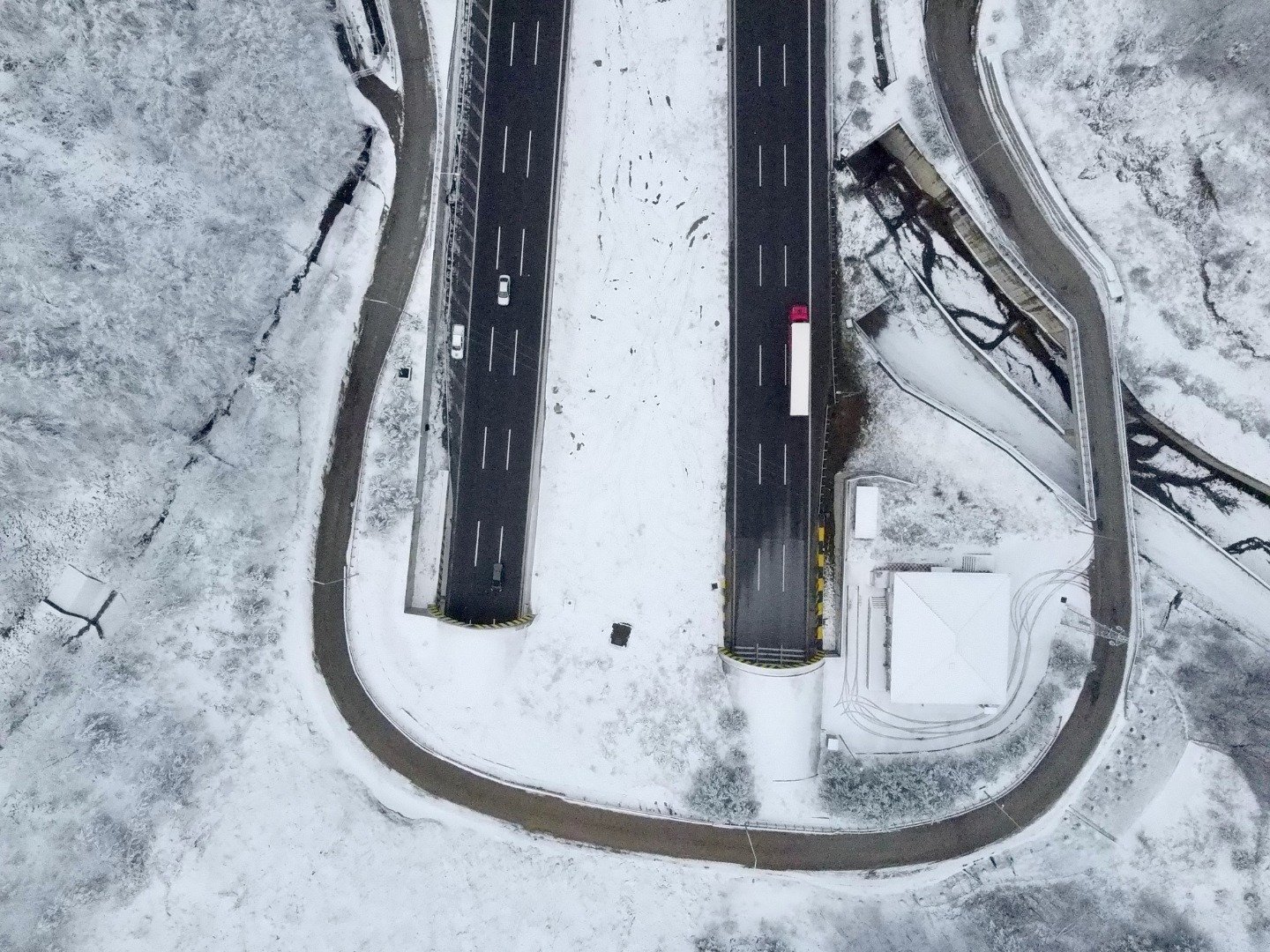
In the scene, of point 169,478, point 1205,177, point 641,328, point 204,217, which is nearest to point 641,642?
point 641,328

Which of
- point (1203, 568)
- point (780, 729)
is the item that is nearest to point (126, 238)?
point (780, 729)

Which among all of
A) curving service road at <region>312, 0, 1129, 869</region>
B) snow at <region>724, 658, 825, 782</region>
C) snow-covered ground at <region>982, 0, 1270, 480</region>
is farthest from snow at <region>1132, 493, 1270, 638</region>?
snow at <region>724, 658, 825, 782</region>

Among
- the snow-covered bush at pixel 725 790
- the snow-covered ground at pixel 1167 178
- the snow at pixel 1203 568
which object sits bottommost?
the snow-covered bush at pixel 725 790

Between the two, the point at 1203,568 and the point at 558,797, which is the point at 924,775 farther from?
the point at 558,797

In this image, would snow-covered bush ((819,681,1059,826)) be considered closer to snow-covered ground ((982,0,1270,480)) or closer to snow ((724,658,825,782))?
snow ((724,658,825,782))

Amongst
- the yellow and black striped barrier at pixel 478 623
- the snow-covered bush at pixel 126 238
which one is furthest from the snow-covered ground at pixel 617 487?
the snow-covered bush at pixel 126 238

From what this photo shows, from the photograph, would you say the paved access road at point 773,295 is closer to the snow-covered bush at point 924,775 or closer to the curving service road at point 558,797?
the snow-covered bush at point 924,775

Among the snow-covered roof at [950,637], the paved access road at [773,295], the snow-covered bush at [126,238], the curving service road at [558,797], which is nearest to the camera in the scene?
the snow-covered bush at [126,238]

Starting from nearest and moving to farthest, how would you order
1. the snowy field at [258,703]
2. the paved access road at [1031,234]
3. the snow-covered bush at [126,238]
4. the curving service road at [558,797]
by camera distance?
the snow-covered bush at [126,238] < the snowy field at [258,703] < the curving service road at [558,797] < the paved access road at [1031,234]
